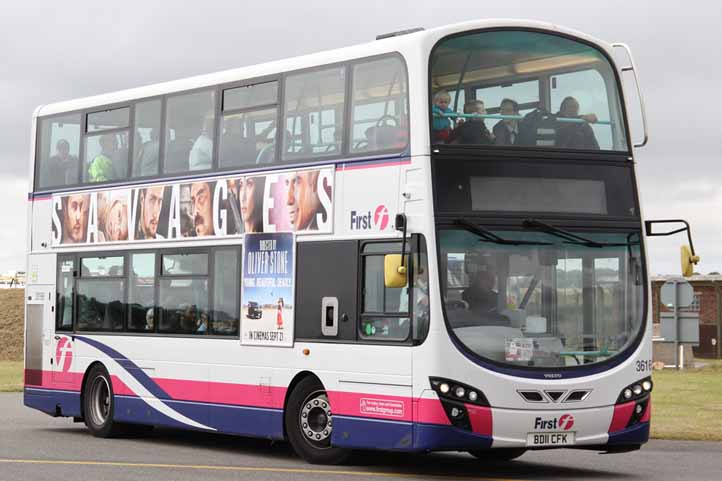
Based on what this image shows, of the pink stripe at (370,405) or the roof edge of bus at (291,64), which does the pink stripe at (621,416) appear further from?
the roof edge of bus at (291,64)

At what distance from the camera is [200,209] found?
1830 cm

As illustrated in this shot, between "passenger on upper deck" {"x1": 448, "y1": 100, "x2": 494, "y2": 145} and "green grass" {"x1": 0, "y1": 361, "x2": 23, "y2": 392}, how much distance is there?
2098 cm

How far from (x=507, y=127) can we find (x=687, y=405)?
13.3m

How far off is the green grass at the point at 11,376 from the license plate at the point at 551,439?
2123 centimetres

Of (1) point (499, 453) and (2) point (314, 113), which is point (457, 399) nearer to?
(1) point (499, 453)

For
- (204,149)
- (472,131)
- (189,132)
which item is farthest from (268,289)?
(472,131)

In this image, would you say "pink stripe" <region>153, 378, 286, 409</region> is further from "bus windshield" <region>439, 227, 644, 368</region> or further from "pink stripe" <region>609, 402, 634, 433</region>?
"pink stripe" <region>609, 402, 634, 433</region>

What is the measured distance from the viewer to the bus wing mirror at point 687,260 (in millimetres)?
15195

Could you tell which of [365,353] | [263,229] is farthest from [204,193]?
[365,353]

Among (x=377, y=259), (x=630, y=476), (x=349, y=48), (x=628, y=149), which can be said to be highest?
(x=349, y=48)

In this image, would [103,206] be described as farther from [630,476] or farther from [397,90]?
[630,476]

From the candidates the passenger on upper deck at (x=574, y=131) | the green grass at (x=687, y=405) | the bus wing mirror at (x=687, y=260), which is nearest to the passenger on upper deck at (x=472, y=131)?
the passenger on upper deck at (x=574, y=131)

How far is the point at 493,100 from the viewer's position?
15.2 metres

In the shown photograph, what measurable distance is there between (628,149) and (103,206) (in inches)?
309
